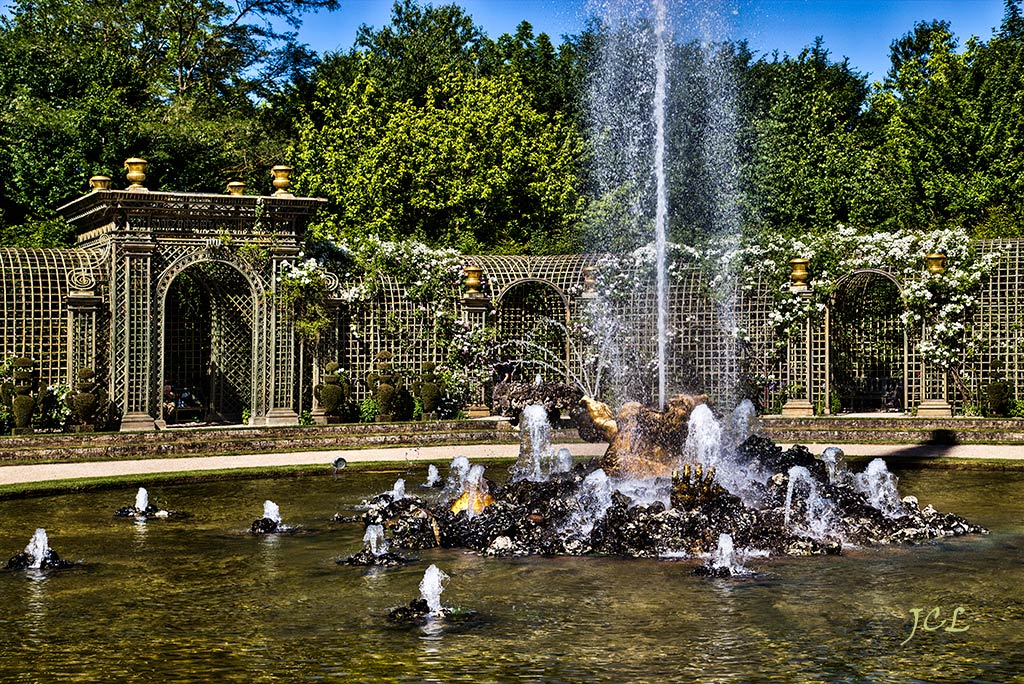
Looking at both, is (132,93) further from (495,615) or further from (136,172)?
(495,615)

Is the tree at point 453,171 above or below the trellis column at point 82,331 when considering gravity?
above

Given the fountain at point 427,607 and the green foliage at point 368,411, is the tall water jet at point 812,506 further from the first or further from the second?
the green foliage at point 368,411

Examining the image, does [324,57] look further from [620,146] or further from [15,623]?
[15,623]

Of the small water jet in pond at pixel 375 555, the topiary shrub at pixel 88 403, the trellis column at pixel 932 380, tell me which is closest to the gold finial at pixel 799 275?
the trellis column at pixel 932 380

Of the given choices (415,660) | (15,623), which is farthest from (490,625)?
(15,623)

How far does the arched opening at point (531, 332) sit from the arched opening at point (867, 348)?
6.18m

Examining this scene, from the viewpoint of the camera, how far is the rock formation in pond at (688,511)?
12.1 meters

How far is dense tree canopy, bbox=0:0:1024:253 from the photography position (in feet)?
117

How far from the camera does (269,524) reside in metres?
13.5

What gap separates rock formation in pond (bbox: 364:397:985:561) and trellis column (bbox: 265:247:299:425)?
11.3 m

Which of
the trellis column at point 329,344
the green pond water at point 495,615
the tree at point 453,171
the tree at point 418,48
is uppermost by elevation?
the tree at point 418,48

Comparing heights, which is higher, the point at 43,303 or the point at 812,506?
the point at 43,303

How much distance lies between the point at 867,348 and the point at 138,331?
1601 cm

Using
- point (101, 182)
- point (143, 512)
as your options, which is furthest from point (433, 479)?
point (101, 182)
